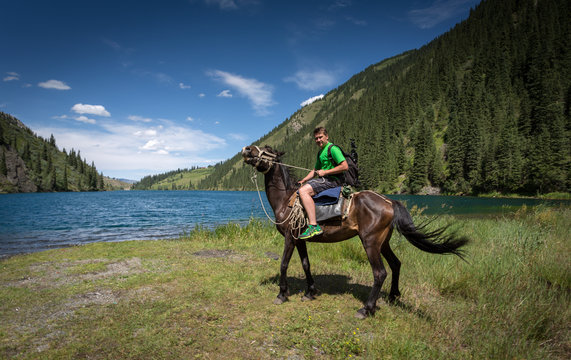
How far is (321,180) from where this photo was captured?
214 inches

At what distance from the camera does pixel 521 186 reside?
53844 mm

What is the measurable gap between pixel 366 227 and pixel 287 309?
2.37 meters

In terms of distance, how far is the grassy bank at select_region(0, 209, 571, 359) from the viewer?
357cm

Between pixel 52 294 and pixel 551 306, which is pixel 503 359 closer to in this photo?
pixel 551 306

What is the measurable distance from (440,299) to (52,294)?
8.97 m

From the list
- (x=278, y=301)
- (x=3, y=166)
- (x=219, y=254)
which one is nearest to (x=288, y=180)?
(x=278, y=301)

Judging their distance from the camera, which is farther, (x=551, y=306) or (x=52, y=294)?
(x=52, y=294)

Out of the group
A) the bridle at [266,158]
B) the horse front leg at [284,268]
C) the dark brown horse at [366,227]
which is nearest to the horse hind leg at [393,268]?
the dark brown horse at [366,227]

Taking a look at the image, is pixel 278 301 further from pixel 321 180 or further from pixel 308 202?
pixel 321 180

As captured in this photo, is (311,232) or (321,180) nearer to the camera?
(311,232)

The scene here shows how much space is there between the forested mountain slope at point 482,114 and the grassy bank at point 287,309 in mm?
52328

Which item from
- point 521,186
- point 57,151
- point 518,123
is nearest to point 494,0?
point 518,123

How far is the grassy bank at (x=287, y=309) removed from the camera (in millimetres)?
3572

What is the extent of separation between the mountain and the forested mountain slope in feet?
322
